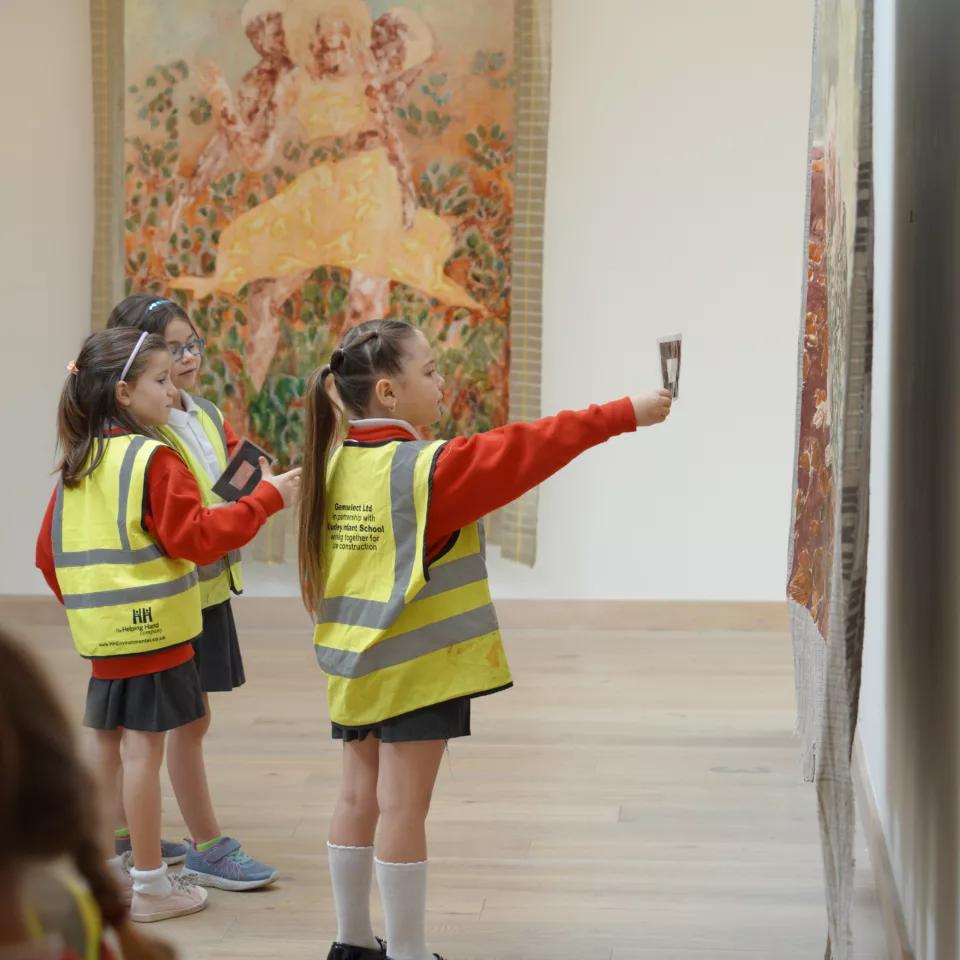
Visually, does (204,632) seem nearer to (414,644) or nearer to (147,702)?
(147,702)

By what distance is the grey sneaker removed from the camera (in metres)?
2.97

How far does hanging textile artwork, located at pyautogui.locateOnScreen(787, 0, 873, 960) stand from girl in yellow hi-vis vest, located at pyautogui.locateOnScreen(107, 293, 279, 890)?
1253 mm

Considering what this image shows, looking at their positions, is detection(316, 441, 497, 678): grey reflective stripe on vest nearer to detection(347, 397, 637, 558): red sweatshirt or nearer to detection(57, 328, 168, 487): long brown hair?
detection(347, 397, 637, 558): red sweatshirt

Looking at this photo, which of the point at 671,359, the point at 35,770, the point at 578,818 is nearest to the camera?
the point at 35,770

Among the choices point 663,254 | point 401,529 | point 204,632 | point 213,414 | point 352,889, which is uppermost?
point 663,254

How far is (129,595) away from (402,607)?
68 centimetres

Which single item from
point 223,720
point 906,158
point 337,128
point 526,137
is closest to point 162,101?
point 337,128

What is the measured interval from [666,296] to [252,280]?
1735 mm

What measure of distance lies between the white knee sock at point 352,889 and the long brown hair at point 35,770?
5.02 ft

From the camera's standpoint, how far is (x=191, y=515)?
104 inches

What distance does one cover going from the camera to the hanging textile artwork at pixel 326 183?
565 centimetres

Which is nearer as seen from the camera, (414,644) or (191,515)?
(414,644)

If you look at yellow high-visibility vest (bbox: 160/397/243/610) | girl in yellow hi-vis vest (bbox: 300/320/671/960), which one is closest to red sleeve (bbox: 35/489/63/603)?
yellow high-visibility vest (bbox: 160/397/243/610)

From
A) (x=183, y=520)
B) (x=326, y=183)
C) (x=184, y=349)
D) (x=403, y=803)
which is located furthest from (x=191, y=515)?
(x=326, y=183)
